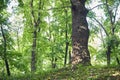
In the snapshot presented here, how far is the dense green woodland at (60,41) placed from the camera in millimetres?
12212

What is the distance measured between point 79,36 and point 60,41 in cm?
1865

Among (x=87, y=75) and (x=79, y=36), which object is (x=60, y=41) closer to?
(x=79, y=36)

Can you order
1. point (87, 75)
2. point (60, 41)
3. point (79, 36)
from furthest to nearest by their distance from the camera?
1. point (60, 41)
2. point (79, 36)
3. point (87, 75)

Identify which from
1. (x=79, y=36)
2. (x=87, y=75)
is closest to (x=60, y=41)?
(x=79, y=36)

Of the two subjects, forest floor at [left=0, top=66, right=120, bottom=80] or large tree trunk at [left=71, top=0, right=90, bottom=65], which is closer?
forest floor at [left=0, top=66, right=120, bottom=80]

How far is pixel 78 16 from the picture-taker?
1404 cm

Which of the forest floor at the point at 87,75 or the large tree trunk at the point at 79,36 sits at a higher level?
the large tree trunk at the point at 79,36

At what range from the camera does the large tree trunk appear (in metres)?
13.3

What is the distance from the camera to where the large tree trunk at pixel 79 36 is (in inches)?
525

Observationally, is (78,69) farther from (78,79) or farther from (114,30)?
(114,30)

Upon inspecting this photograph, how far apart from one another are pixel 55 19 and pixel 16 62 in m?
14.0

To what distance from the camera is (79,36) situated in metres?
13.7

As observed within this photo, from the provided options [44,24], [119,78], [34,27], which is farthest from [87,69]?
[44,24]

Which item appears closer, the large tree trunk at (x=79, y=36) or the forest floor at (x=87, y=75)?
the forest floor at (x=87, y=75)
